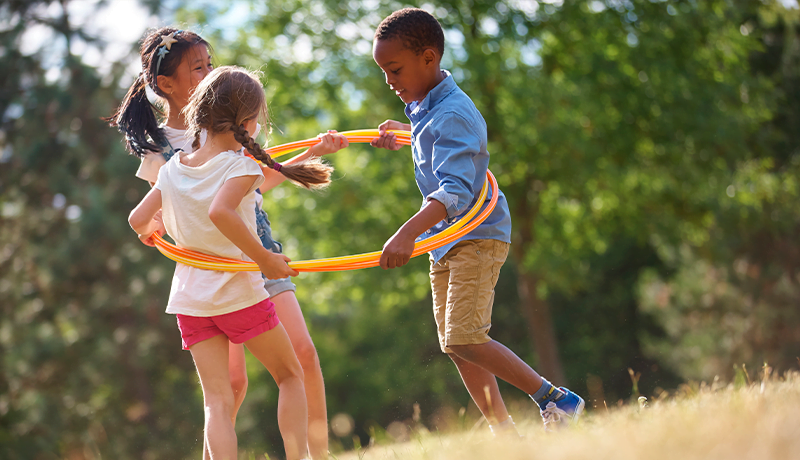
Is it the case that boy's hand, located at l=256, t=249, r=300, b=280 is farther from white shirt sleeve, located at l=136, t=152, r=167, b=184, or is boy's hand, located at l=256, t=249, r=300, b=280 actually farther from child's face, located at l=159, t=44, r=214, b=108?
child's face, located at l=159, t=44, r=214, b=108

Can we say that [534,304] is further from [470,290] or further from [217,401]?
[217,401]

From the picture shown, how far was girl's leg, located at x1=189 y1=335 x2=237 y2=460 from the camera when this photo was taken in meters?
2.98

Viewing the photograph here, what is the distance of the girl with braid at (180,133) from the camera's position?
11.7ft

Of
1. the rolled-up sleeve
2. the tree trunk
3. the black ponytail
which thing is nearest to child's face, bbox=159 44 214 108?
the black ponytail

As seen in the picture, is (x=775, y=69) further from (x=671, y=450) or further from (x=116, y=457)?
(x=116, y=457)

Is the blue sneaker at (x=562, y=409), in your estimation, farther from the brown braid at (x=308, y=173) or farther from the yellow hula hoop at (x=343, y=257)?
the brown braid at (x=308, y=173)

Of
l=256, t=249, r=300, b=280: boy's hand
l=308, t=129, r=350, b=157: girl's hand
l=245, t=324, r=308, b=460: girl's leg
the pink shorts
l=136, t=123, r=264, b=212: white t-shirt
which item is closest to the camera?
l=256, t=249, r=300, b=280: boy's hand

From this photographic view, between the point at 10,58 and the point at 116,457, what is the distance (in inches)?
413

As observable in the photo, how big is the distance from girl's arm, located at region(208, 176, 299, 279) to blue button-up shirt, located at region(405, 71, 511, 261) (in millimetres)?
766

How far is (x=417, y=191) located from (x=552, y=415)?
8.72 metres

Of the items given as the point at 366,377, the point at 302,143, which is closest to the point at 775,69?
the point at 302,143

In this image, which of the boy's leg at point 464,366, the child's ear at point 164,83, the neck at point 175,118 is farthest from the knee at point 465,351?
the child's ear at point 164,83

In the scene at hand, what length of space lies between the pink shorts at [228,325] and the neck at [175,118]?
1112 mm

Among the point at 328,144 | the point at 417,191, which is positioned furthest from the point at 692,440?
the point at 417,191
